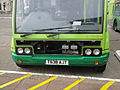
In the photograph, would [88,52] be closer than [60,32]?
No

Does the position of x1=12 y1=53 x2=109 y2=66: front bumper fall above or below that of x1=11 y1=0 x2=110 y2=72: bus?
below

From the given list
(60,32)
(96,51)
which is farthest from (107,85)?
(60,32)

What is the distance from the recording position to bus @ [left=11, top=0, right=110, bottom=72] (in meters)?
4.54

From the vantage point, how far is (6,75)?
5.15 meters

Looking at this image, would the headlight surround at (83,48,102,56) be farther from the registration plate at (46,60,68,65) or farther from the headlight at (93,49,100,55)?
the registration plate at (46,60,68,65)

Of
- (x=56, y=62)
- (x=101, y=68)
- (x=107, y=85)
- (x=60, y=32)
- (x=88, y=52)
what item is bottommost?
(x=107, y=85)

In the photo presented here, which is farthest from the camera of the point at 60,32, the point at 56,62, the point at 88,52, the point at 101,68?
the point at 101,68

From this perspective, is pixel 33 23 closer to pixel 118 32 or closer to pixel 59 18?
pixel 59 18

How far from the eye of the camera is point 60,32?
14.9ft

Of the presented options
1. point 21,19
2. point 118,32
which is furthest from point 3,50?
point 118,32

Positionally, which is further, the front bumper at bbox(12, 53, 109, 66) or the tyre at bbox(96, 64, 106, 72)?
the tyre at bbox(96, 64, 106, 72)

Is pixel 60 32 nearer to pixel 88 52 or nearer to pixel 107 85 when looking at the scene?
pixel 88 52

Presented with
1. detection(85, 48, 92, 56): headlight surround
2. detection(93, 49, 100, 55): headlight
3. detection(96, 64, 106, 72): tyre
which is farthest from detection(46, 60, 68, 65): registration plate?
detection(96, 64, 106, 72): tyre

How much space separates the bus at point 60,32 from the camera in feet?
14.9
